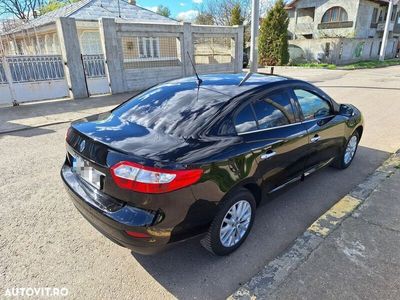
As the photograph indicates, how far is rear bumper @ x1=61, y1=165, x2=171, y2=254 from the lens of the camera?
205 cm

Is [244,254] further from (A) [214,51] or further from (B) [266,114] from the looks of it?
(A) [214,51]

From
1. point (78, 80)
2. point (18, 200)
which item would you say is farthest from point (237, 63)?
point (18, 200)

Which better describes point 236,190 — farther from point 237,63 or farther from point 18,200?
point 237,63

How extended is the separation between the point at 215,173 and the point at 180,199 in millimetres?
368

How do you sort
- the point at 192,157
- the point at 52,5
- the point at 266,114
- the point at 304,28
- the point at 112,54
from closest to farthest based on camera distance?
the point at 192,157 < the point at 266,114 < the point at 112,54 < the point at 304,28 < the point at 52,5

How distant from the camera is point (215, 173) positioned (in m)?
2.25

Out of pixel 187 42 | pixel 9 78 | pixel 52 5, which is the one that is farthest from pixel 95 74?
pixel 52 5

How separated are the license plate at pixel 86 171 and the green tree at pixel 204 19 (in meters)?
44.6

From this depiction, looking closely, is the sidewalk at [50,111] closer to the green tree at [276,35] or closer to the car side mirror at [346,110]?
the car side mirror at [346,110]

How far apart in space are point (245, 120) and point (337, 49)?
27542 mm

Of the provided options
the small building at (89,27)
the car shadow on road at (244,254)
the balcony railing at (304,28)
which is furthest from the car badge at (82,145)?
the balcony railing at (304,28)

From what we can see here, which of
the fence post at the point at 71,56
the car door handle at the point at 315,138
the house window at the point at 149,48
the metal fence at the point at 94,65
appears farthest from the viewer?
the house window at the point at 149,48

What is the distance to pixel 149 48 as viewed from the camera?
16.0 m

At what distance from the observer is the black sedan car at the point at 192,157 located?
2.07 metres
